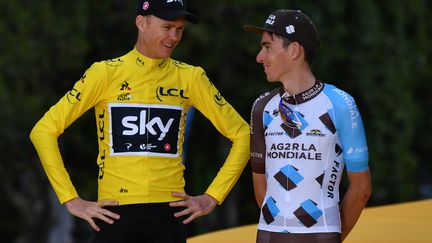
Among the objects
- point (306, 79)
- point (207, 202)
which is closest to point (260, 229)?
point (207, 202)

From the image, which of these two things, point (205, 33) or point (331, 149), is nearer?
point (331, 149)

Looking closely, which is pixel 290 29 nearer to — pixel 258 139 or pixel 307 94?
pixel 307 94

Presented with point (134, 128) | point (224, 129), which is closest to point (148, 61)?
point (134, 128)

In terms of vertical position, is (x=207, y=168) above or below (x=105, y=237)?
below

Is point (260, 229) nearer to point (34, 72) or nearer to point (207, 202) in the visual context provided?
point (207, 202)

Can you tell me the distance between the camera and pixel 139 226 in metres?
4.91

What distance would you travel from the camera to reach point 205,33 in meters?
13.7

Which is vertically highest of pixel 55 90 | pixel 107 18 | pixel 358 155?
pixel 358 155

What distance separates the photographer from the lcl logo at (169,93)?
5.05 m

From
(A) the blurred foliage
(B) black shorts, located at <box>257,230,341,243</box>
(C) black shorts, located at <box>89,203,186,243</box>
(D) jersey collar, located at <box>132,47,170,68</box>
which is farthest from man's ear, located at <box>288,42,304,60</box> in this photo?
(A) the blurred foliage

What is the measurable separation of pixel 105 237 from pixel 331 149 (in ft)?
3.59

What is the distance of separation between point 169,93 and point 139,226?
64cm

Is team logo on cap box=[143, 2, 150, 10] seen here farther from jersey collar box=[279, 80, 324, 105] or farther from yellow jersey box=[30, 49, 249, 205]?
jersey collar box=[279, 80, 324, 105]

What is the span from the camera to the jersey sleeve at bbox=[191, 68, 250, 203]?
5.14 meters
